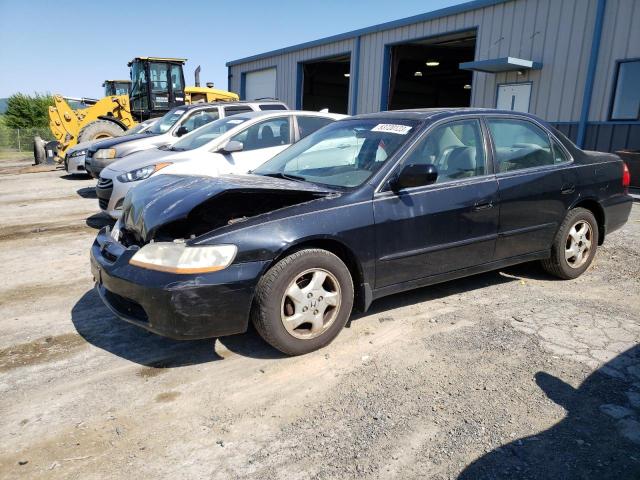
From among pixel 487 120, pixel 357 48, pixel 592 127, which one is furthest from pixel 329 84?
pixel 487 120

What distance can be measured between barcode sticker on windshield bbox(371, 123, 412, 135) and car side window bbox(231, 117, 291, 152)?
127 inches

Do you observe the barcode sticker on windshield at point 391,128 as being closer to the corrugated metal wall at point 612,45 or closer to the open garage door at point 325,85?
the corrugated metal wall at point 612,45

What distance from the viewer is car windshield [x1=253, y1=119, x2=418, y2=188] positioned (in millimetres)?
3760

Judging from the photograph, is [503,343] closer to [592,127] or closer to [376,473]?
[376,473]

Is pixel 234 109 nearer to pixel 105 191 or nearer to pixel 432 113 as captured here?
pixel 105 191

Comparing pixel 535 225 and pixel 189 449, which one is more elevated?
pixel 535 225

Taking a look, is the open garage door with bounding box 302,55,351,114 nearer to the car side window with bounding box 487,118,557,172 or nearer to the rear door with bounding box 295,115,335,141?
the rear door with bounding box 295,115,335,141

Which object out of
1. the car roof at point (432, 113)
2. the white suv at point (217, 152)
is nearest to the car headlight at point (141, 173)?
the white suv at point (217, 152)

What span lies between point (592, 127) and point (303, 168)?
33.6 feet

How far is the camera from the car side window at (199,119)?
9594 millimetres

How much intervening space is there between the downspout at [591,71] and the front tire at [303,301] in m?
10.7

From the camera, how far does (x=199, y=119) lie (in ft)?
31.6

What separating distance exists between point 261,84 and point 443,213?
22.4m

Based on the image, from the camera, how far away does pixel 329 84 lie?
25891 millimetres
